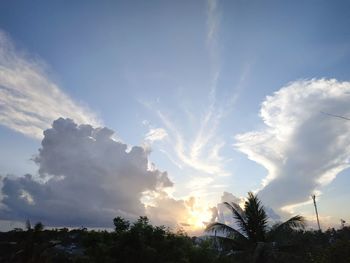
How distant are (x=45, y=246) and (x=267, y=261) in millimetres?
22375

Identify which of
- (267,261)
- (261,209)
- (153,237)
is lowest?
(267,261)

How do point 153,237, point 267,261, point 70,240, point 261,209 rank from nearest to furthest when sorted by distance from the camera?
point 267,261 → point 153,237 → point 261,209 → point 70,240

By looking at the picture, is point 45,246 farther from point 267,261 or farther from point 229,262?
point 267,261

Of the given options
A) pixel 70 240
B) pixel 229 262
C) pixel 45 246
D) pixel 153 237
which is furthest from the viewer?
pixel 70 240

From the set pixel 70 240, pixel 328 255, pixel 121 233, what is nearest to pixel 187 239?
pixel 121 233

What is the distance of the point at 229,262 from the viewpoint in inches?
981

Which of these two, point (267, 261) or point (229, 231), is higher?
point (229, 231)

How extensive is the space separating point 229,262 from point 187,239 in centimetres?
354

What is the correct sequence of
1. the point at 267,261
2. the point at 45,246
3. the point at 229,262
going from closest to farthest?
the point at 267,261
the point at 229,262
the point at 45,246

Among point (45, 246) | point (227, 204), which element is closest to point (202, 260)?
point (227, 204)

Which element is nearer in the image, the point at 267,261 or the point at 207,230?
the point at 267,261

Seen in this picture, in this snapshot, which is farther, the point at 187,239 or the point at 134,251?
the point at 187,239

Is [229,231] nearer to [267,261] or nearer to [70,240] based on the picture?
[267,261]

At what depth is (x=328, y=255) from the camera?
66.5 ft
